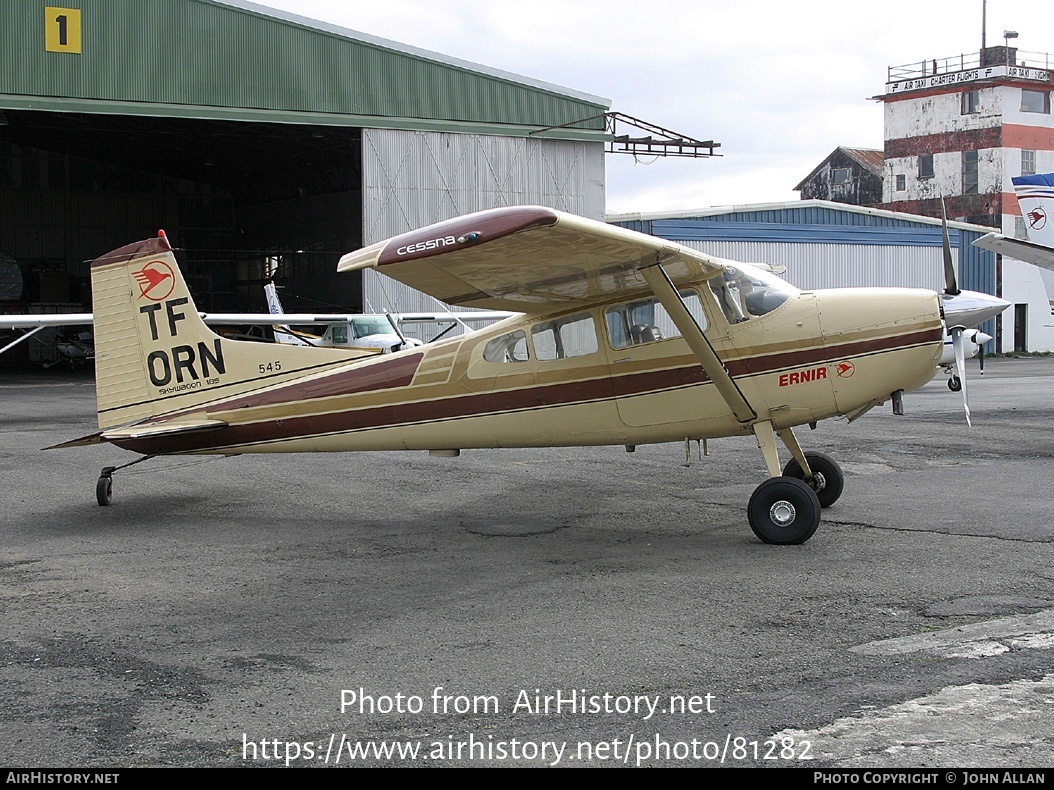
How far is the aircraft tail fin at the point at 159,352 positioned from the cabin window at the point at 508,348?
154 centimetres

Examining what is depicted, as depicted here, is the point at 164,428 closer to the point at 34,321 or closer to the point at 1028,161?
the point at 34,321

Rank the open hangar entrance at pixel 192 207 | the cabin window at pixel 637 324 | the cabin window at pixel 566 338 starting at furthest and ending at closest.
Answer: the open hangar entrance at pixel 192 207 < the cabin window at pixel 566 338 < the cabin window at pixel 637 324

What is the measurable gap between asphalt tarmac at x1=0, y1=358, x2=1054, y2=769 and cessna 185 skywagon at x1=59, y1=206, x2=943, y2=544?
760mm

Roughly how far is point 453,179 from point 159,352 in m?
22.3

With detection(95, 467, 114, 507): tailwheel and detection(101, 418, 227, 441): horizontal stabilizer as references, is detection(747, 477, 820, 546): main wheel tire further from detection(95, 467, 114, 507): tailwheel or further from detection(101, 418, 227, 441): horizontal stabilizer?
detection(95, 467, 114, 507): tailwheel

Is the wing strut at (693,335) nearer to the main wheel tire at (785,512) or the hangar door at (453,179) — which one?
the main wheel tire at (785,512)

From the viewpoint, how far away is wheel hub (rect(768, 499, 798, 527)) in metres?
7.75

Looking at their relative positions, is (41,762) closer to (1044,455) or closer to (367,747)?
(367,747)

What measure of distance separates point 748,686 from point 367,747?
176 cm

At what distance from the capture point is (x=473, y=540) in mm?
8336

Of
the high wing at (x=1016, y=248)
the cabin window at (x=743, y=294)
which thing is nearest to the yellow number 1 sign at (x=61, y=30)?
the high wing at (x=1016, y=248)

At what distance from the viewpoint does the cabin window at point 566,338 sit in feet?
28.7

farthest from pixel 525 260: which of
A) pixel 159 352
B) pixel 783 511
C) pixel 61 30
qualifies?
pixel 61 30

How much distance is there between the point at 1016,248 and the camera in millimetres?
17453
